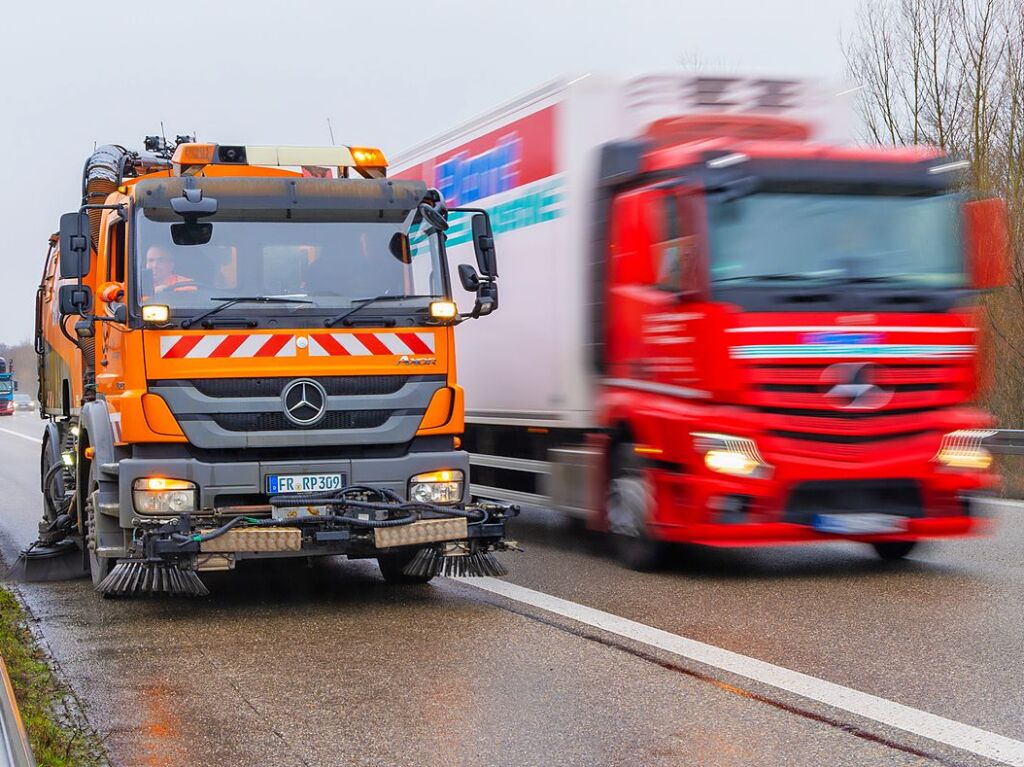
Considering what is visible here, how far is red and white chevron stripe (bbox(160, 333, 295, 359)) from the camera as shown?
798cm

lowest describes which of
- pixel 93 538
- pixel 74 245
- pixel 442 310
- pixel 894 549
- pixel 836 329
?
pixel 894 549

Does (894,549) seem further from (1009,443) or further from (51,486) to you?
(51,486)

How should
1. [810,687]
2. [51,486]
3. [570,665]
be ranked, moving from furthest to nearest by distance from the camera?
1. [51,486]
2. [570,665]
3. [810,687]

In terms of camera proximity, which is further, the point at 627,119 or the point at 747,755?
the point at 627,119

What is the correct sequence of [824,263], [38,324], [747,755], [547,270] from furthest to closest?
[38,324] → [547,270] → [824,263] → [747,755]

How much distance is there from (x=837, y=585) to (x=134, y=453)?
14.6 feet

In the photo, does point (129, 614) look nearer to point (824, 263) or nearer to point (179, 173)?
point (179, 173)

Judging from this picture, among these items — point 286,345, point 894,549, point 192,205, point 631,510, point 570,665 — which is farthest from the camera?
point 894,549

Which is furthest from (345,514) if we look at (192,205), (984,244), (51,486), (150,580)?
(51,486)

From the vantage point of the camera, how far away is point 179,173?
356 inches

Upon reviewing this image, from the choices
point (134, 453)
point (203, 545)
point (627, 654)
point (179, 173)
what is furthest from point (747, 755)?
point (179, 173)

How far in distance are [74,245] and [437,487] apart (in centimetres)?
260

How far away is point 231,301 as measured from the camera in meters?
8.14

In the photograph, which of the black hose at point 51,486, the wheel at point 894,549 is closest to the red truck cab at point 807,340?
the wheel at point 894,549
